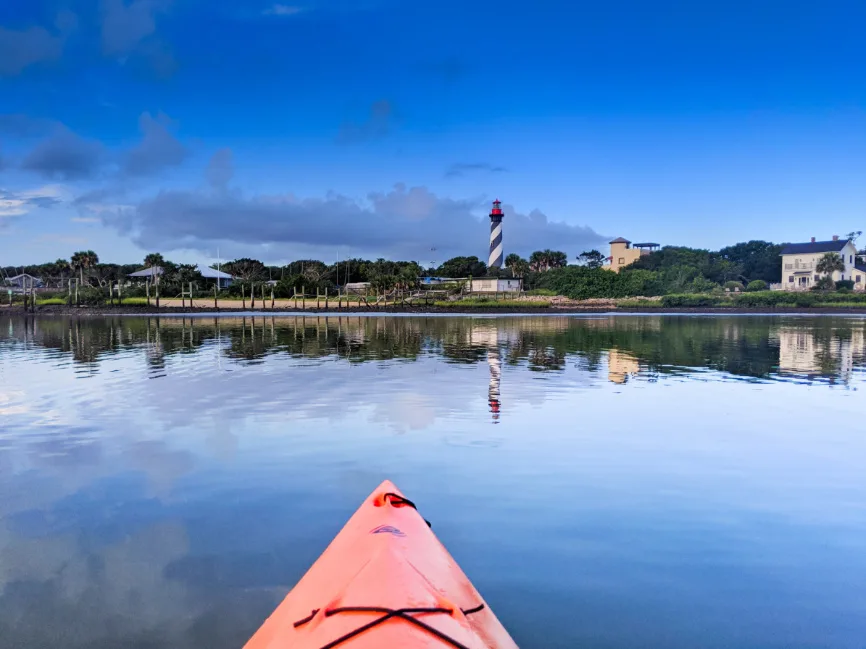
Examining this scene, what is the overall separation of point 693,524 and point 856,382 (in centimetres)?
1429

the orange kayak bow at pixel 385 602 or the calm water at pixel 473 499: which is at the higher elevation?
the orange kayak bow at pixel 385 602

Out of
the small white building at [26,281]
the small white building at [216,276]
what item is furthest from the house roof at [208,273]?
the small white building at [26,281]

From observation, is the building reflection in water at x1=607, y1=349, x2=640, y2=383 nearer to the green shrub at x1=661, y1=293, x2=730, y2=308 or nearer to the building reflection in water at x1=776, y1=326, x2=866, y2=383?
the building reflection in water at x1=776, y1=326, x2=866, y2=383

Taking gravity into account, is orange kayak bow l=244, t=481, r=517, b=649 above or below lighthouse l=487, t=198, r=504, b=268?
below

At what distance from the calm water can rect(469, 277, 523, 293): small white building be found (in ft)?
268

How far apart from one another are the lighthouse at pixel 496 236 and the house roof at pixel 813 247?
4476 centimetres

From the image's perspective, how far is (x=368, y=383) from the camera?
1808 cm

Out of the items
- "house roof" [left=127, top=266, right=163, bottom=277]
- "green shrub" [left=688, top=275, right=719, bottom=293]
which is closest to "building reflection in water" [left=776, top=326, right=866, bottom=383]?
"green shrub" [left=688, top=275, right=719, bottom=293]

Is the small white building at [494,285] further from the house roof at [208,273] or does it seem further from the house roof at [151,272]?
the house roof at [151,272]

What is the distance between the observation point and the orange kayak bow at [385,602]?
3117 mm

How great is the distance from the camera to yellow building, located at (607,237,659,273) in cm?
11456

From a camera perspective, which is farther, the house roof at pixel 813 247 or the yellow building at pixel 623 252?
the yellow building at pixel 623 252

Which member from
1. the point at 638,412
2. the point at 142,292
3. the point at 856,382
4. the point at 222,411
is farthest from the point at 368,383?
the point at 142,292

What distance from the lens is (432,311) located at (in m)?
85.3
